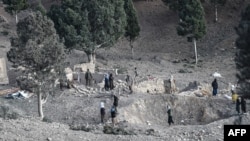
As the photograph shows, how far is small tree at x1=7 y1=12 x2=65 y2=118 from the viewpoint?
2953 centimetres

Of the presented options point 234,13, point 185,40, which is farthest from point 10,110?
point 234,13

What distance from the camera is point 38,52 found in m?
29.4

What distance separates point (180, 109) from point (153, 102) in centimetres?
168

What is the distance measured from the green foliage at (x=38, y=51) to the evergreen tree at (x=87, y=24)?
16.9m

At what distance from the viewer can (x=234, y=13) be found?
64.7 metres

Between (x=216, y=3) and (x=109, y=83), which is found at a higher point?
(x=216, y=3)

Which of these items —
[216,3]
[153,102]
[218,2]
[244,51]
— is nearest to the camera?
[244,51]

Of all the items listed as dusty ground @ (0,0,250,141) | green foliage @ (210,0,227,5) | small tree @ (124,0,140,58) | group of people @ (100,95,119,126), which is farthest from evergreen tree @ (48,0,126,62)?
green foliage @ (210,0,227,5)

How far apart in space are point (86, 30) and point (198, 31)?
39.3ft

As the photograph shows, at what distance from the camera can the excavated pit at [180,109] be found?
111ft

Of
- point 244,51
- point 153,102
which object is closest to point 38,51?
point 153,102

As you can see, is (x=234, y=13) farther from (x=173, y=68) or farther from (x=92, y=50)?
(x=92, y=50)

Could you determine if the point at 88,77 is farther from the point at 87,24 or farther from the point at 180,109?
the point at 87,24

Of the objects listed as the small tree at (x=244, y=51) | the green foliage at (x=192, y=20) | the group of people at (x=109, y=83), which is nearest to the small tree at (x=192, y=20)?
the green foliage at (x=192, y=20)
